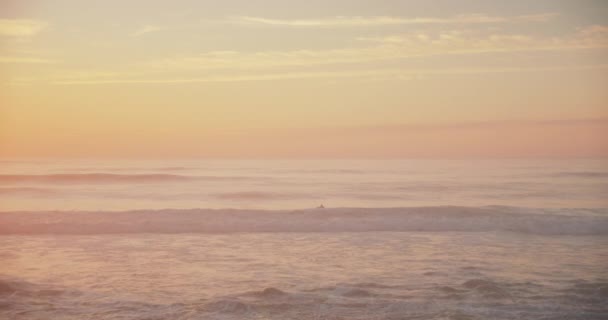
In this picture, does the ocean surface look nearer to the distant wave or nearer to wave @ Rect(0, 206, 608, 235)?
wave @ Rect(0, 206, 608, 235)

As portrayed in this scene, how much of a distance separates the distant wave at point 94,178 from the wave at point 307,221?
12.4m

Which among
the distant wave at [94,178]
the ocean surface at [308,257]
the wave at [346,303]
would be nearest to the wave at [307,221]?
the ocean surface at [308,257]

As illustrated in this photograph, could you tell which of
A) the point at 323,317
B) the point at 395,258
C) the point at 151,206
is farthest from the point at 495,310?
the point at 151,206

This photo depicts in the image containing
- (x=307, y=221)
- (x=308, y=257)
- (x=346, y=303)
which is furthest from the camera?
(x=307, y=221)

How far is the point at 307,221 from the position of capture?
13.4m

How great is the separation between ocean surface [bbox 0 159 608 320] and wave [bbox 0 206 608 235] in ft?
0.16

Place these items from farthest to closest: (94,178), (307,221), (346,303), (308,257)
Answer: (94,178) → (307,221) → (308,257) → (346,303)

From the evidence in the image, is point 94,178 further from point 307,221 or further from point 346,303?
point 346,303

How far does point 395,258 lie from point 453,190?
13174 millimetres

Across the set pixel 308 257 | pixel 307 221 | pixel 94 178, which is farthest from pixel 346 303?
pixel 94 178

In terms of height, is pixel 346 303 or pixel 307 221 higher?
pixel 346 303

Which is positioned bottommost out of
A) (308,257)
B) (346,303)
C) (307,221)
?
(307,221)

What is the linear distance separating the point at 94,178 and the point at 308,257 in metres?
20.5

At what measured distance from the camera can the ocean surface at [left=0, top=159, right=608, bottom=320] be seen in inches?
249
